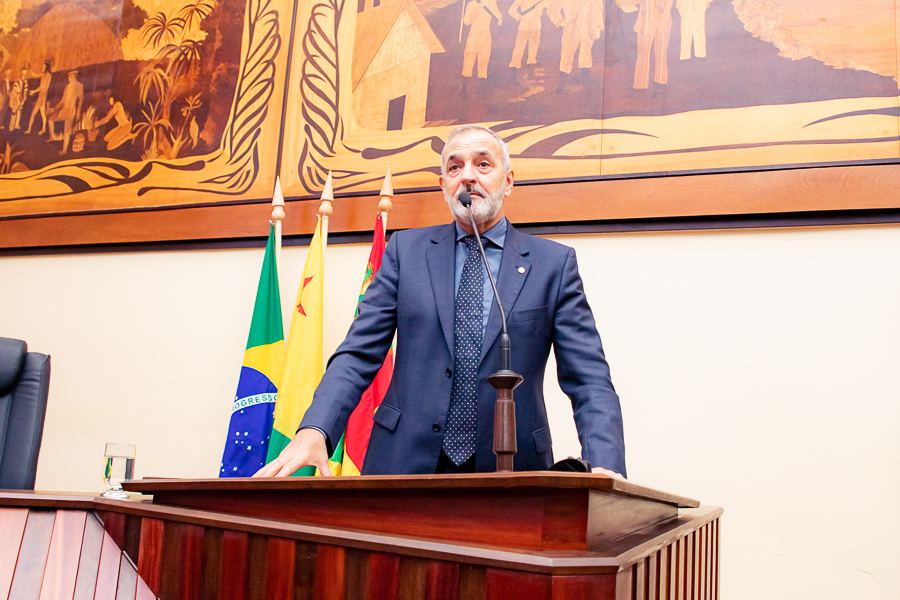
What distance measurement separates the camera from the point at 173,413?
3.12 metres

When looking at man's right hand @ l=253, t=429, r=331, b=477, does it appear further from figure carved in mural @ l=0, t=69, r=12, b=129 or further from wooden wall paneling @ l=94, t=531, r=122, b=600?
figure carved in mural @ l=0, t=69, r=12, b=129

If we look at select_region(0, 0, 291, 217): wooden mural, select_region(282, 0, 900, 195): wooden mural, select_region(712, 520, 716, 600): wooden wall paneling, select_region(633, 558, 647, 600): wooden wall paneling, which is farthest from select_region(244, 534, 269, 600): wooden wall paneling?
select_region(0, 0, 291, 217): wooden mural

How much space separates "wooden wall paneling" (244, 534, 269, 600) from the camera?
0.89 metres

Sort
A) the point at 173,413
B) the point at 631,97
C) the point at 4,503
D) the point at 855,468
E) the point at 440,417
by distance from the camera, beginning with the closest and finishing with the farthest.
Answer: the point at 4,503, the point at 440,417, the point at 855,468, the point at 631,97, the point at 173,413

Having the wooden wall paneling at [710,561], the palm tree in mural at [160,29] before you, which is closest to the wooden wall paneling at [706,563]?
the wooden wall paneling at [710,561]

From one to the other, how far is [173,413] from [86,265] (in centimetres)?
91

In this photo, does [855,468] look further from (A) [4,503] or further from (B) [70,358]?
(B) [70,358]

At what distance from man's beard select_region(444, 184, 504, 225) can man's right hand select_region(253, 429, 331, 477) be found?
71 centimetres

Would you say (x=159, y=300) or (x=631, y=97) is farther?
(x=159, y=300)

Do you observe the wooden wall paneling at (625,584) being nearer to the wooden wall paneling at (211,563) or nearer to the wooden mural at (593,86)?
the wooden wall paneling at (211,563)

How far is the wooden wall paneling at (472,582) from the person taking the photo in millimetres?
742

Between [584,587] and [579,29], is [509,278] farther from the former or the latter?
[579,29]

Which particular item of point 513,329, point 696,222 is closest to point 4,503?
point 513,329

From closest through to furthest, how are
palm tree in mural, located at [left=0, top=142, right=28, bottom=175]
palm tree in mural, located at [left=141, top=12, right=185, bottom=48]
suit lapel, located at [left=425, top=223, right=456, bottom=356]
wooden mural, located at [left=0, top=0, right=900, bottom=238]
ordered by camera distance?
suit lapel, located at [left=425, top=223, right=456, bottom=356]
wooden mural, located at [left=0, top=0, right=900, bottom=238]
palm tree in mural, located at [left=141, top=12, right=185, bottom=48]
palm tree in mural, located at [left=0, top=142, right=28, bottom=175]
